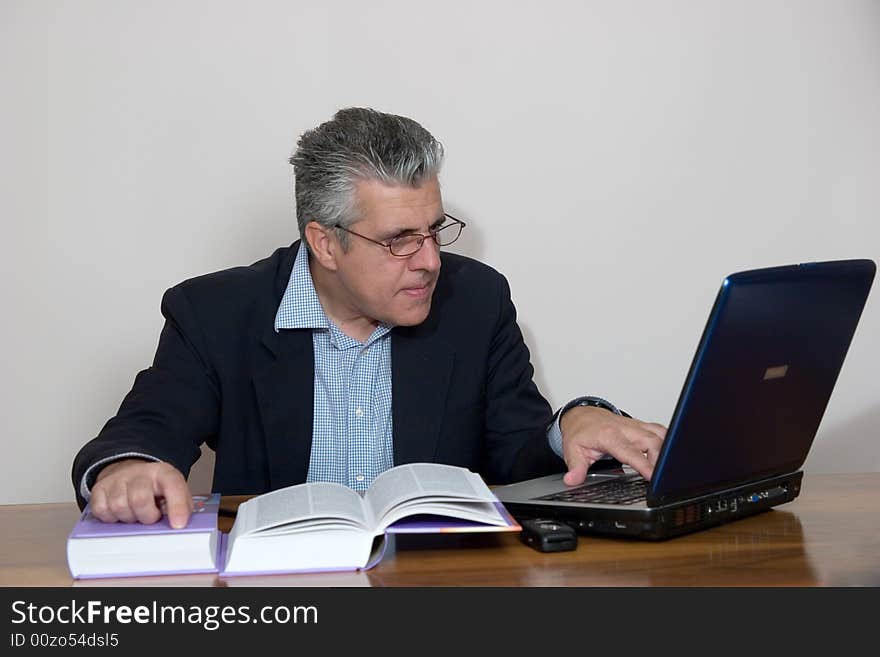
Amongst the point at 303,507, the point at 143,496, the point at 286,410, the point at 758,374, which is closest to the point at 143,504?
the point at 143,496

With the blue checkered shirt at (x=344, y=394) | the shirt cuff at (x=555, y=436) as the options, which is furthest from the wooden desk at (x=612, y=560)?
the blue checkered shirt at (x=344, y=394)

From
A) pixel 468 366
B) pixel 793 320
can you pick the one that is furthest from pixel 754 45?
pixel 793 320

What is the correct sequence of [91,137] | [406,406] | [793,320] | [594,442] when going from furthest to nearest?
1. [91,137]
2. [406,406]
3. [594,442]
4. [793,320]

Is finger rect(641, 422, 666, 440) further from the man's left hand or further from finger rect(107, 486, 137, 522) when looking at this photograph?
finger rect(107, 486, 137, 522)

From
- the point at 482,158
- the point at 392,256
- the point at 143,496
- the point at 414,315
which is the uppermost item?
the point at 482,158

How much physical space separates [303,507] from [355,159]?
37.8 inches

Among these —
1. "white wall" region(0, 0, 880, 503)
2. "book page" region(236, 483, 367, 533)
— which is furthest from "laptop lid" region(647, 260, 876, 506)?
"white wall" region(0, 0, 880, 503)

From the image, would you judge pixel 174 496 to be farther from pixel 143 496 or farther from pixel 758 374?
pixel 758 374

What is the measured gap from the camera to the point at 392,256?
2178 millimetres

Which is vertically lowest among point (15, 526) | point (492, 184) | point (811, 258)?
point (15, 526)

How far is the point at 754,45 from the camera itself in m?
3.01

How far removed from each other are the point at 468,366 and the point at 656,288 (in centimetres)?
90
